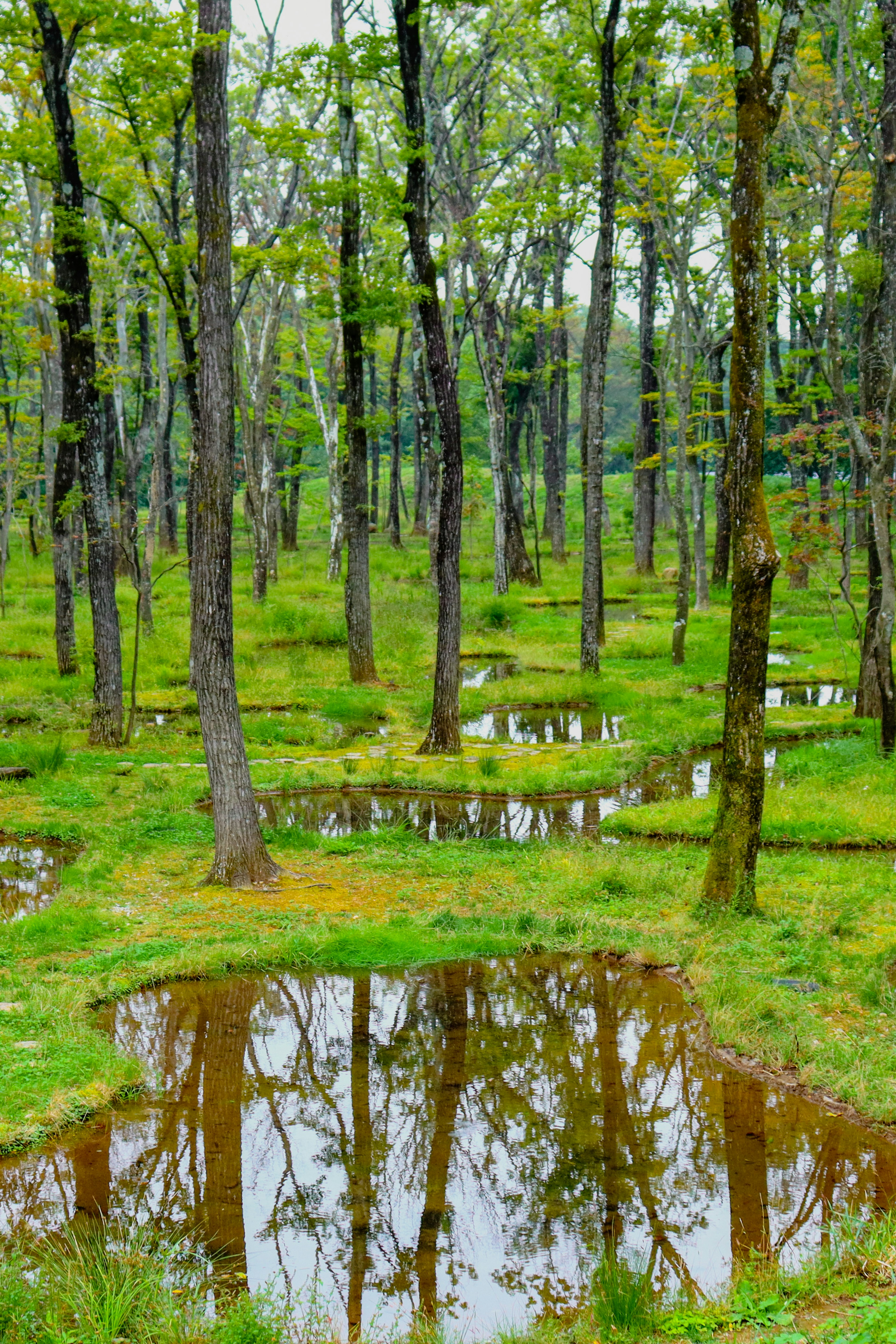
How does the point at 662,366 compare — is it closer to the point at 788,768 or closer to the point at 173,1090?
the point at 788,768

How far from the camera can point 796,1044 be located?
18.7ft

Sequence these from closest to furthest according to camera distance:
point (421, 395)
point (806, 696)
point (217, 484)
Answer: point (217, 484), point (806, 696), point (421, 395)

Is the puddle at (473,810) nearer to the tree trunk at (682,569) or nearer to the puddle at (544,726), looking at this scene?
the puddle at (544,726)

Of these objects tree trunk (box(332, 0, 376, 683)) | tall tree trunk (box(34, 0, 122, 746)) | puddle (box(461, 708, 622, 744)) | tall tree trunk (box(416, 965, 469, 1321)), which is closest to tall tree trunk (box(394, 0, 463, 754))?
puddle (box(461, 708, 622, 744))

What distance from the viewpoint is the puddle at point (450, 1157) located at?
13.3ft

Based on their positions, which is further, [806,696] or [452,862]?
[806,696]

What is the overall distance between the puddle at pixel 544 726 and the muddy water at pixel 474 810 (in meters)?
1.92

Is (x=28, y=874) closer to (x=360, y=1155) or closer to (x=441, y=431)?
(x=360, y=1155)

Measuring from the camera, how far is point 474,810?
37.3ft

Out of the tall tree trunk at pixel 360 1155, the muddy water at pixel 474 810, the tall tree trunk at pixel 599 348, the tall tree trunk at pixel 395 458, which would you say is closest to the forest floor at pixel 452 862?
the muddy water at pixel 474 810

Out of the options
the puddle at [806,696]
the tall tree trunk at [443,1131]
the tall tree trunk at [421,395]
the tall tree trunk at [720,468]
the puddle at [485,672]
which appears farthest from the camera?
the tall tree trunk at [421,395]

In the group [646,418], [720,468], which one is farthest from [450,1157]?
[646,418]

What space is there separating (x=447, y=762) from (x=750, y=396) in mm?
6593

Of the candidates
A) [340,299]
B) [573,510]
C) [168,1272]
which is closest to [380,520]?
[573,510]
